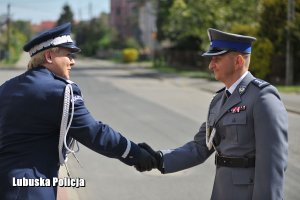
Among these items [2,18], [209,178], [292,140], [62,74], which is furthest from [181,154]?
[2,18]

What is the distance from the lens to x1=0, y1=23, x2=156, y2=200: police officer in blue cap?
9.53ft

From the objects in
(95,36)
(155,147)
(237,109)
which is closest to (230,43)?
(237,109)

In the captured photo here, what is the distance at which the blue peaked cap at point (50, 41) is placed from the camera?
302 centimetres

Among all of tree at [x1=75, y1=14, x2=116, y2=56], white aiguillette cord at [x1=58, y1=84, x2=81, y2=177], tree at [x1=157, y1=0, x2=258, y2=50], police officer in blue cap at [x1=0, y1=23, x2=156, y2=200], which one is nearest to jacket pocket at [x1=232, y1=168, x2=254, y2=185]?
police officer in blue cap at [x1=0, y1=23, x2=156, y2=200]

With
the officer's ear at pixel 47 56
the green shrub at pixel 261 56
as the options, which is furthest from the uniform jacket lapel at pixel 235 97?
the green shrub at pixel 261 56

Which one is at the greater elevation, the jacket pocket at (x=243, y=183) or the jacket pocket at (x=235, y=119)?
the jacket pocket at (x=235, y=119)

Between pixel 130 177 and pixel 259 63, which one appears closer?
pixel 130 177

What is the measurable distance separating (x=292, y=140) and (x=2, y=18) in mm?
76399

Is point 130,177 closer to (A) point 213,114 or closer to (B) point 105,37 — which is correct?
(A) point 213,114

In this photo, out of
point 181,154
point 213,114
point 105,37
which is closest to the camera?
point 213,114

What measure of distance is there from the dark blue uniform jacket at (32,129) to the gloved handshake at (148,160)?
0.52 meters

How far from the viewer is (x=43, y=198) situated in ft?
9.62

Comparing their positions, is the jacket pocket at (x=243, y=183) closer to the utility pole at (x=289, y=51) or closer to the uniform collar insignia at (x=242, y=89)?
the uniform collar insignia at (x=242, y=89)

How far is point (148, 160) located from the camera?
11.0ft
